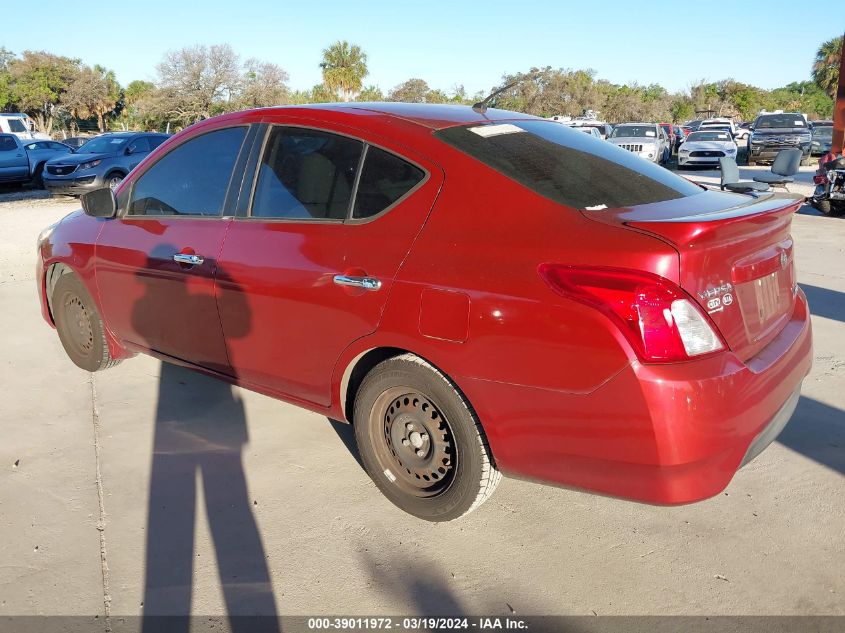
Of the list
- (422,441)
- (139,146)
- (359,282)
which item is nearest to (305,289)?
(359,282)

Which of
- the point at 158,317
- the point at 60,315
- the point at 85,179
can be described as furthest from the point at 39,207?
the point at 158,317

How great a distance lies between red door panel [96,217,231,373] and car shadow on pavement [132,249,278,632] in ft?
0.04

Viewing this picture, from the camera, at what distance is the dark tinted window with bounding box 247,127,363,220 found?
3197 mm

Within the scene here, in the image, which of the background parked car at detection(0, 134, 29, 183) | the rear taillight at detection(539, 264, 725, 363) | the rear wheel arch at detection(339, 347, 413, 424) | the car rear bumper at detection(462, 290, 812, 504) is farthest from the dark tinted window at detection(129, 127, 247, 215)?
the background parked car at detection(0, 134, 29, 183)

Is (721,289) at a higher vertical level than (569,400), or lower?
higher

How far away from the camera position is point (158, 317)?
13.2 feet

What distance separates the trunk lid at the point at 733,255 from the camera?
2.35 meters

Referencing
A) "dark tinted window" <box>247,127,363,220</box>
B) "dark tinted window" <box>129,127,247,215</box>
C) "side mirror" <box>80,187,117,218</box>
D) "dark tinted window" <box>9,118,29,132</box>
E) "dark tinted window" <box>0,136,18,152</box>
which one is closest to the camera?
"dark tinted window" <box>247,127,363,220</box>

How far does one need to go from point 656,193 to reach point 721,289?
2.46ft

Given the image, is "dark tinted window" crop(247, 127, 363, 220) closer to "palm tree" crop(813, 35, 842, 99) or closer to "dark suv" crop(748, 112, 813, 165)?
"dark suv" crop(748, 112, 813, 165)

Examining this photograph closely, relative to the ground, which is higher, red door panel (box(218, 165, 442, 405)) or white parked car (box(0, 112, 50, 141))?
white parked car (box(0, 112, 50, 141))

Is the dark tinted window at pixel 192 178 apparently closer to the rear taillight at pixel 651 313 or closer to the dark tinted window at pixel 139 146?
the rear taillight at pixel 651 313

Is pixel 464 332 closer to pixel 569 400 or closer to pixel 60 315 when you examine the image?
pixel 569 400

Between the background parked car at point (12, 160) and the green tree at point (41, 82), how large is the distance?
34.2 metres
